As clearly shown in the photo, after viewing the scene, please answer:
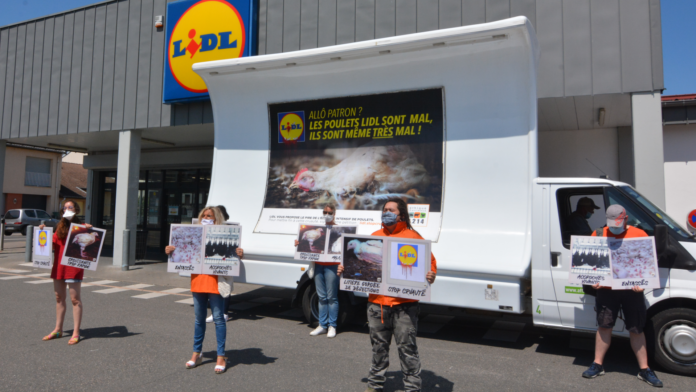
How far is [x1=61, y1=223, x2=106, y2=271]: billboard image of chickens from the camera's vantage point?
573 cm

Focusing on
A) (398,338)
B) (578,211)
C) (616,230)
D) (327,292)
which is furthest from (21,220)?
(616,230)

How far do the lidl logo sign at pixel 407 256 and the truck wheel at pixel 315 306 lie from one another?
9.29 feet

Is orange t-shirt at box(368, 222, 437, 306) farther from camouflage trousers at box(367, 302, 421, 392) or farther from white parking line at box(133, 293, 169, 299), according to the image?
Result: white parking line at box(133, 293, 169, 299)

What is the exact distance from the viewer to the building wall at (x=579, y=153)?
1090 cm

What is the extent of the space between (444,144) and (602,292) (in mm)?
2509

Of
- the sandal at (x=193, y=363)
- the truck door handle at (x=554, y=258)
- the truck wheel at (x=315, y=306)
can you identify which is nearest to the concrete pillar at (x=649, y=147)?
the truck door handle at (x=554, y=258)

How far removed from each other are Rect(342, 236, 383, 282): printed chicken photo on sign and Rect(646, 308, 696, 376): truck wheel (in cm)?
312

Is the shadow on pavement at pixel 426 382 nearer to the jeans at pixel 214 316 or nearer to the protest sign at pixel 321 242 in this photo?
the jeans at pixel 214 316

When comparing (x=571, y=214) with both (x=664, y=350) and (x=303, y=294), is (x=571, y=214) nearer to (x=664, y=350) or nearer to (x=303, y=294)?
(x=664, y=350)

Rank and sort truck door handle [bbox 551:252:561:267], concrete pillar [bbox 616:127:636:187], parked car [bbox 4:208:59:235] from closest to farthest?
truck door handle [bbox 551:252:561:267]
concrete pillar [bbox 616:127:636:187]
parked car [bbox 4:208:59:235]

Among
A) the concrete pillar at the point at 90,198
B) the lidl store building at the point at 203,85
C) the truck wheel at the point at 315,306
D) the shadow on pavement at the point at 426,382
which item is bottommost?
the shadow on pavement at the point at 426,382

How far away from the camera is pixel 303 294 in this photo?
687 cm

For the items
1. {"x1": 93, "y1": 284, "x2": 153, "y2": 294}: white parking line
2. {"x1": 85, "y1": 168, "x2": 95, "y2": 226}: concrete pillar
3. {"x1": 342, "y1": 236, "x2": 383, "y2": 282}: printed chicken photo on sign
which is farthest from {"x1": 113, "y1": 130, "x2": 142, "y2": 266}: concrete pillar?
{"x1": 342, "y1": 236, "x2": 383, "y2": 282}: printed chicken photo on sign

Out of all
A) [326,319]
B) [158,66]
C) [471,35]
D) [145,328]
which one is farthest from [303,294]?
[158,66]
